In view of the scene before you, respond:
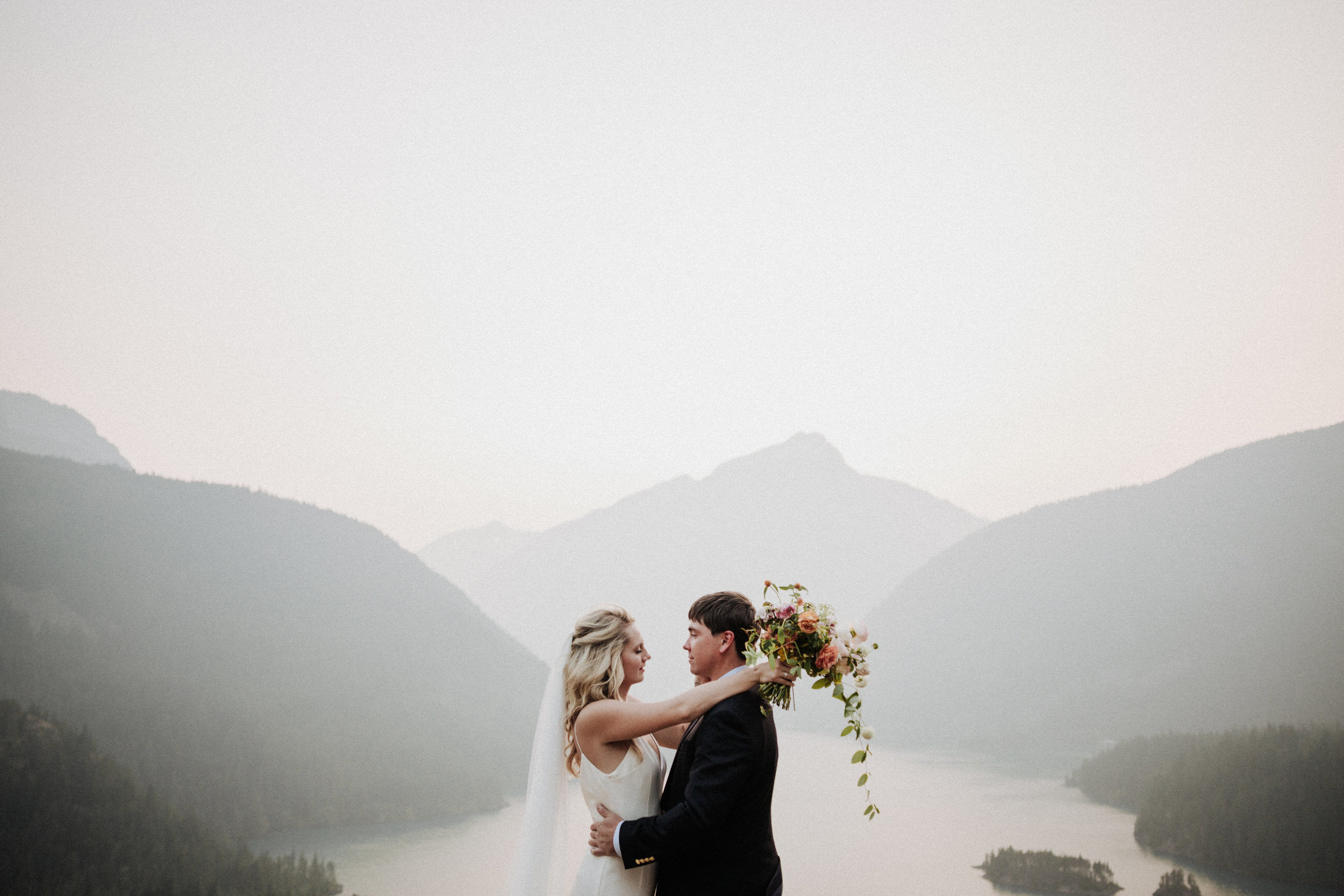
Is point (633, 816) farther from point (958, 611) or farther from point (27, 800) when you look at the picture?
point (958, 611)

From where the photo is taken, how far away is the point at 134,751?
85.9 feet

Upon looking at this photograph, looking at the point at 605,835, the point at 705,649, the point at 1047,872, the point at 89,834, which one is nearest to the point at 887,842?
the point at 1047,872

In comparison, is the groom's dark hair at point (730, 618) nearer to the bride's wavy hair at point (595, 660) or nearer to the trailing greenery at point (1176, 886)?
the bride's wavy hair at point (595, 660)

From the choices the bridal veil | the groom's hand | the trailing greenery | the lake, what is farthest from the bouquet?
the lake

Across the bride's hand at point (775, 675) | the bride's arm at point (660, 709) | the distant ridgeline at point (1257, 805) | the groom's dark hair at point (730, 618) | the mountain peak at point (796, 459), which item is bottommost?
the distant ridgeline at point (1257, 805)

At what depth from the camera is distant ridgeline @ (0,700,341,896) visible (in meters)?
16.9

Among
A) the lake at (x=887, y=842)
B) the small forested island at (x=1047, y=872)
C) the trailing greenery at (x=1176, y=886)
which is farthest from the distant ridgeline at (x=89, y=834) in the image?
the trailing greenery at (x=1176, y=886)

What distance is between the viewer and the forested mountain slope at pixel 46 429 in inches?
2015

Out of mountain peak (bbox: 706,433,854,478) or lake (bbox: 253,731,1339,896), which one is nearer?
lake (bbox: 253,731,1339,896)

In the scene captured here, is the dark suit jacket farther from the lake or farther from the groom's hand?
the lake

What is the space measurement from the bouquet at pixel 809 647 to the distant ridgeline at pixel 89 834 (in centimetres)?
2097

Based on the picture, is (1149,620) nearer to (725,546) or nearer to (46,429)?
(46,429)

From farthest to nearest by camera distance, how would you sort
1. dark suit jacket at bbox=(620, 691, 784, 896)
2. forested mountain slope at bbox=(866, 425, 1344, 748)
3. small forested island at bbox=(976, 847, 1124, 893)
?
1. forested mountain slope at bbox=(866, 425, 1344, 748)
2. small forested island at bbox=(976, 847, 1124, 893)
3. dark suit jacket at bbox=(620, 691, 784, 896)

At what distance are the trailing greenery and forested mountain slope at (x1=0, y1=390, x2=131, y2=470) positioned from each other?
177 ft
